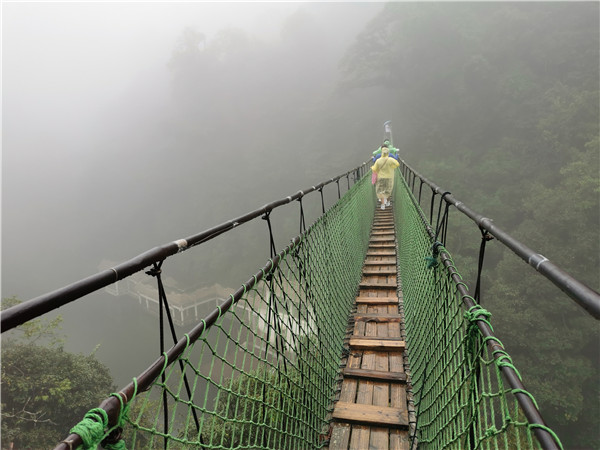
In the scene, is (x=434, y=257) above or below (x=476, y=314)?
above

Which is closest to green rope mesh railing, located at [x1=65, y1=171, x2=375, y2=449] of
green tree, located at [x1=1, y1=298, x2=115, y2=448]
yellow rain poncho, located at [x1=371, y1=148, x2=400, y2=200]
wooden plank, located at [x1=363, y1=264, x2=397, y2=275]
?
wooden plank, located at [x1=363, y1=264, x2=397, y2=275]

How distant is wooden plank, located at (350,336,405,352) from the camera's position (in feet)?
5.80

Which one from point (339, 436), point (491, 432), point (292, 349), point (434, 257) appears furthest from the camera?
point (292, 349)

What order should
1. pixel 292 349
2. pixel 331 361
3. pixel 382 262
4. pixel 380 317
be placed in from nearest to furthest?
pixel 292 349
pixel 331 361
pixel 380 317
pixel 382 262

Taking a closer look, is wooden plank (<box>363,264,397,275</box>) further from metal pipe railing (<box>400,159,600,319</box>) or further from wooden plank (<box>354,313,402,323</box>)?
metal pipe railing (<box>400,159,600,319</box>)

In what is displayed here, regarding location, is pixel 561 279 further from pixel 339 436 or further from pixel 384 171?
pixel 384 171

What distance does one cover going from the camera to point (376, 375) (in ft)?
5.16

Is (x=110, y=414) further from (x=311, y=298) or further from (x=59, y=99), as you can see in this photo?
(x=59, y=99)

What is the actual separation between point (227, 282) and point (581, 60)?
74.1ft

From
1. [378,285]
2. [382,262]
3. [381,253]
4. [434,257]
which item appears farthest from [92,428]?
[381,253]

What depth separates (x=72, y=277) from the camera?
80.7 ft

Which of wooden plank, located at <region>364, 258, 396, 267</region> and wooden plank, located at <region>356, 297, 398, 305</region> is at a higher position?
wooden plank, located at <region>364, 258, 396, 267</region>

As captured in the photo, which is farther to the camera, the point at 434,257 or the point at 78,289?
the point at 434,257

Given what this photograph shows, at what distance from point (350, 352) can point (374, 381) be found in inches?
10.2
